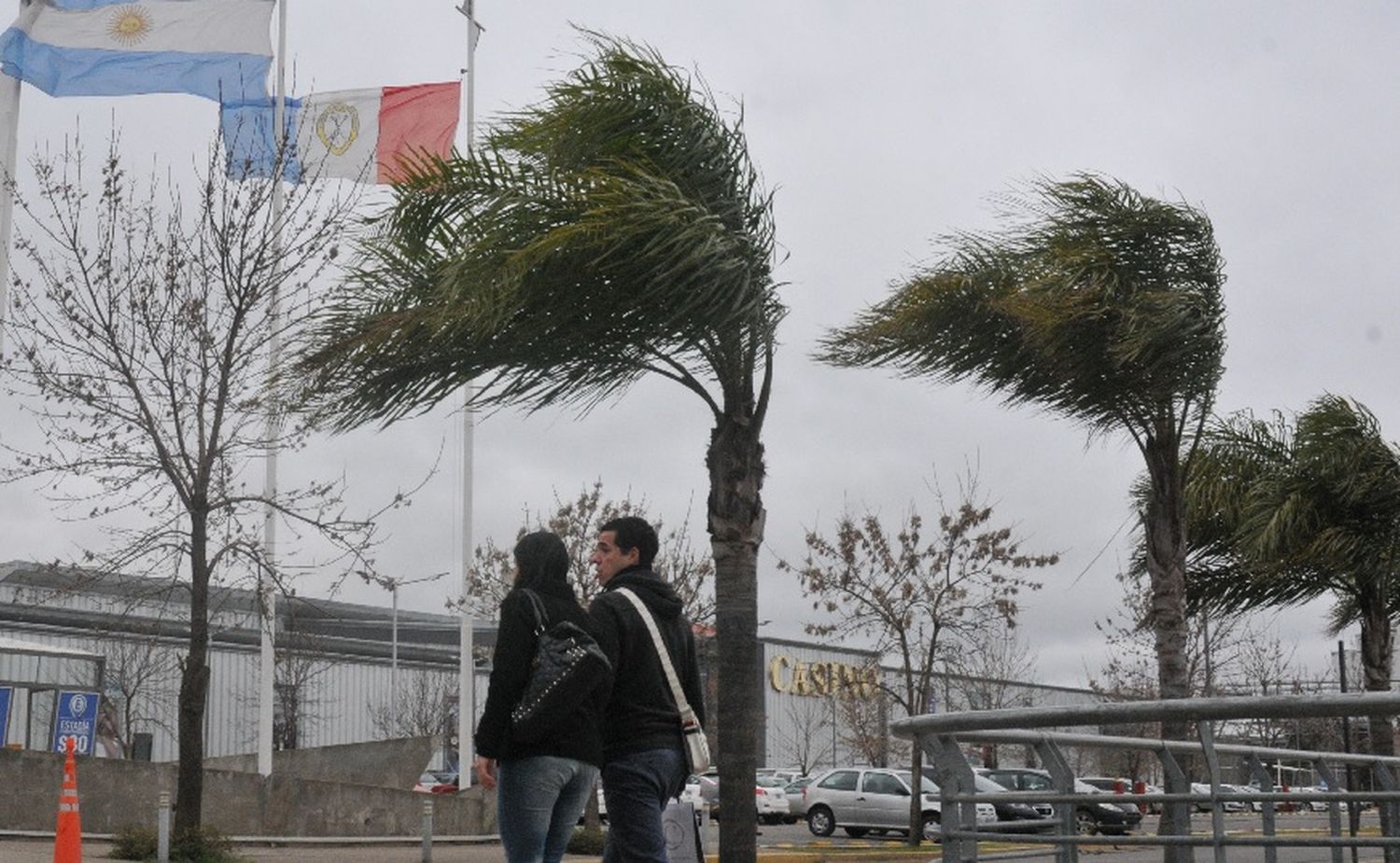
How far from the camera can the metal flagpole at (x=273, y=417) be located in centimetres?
1879

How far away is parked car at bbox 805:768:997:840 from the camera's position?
35.6 meters

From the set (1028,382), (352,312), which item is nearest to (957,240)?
(1028,382)

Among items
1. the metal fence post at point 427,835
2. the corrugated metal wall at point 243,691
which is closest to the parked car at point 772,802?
the corrugated metal wall at point 243,691

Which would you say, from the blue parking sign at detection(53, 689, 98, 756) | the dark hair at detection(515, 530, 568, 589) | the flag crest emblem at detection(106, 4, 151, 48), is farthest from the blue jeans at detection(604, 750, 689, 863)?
the blue parking sign at detection(53, 689, 98, 756)

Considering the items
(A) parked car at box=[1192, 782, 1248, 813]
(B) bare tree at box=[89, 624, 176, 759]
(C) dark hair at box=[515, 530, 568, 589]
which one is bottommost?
(A) parked car at box=[1192, 782, 1248, 813]

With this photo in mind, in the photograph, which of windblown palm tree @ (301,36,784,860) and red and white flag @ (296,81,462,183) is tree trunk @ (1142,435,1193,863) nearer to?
windblown palm tree @ (301,36,784,860)

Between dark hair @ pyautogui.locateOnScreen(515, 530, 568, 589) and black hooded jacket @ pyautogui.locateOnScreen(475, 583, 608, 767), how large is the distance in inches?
4.2

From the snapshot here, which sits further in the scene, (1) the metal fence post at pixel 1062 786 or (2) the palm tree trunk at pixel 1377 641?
(2) the palm tree trunk at pixel 1377 641

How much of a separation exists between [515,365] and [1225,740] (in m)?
6.71

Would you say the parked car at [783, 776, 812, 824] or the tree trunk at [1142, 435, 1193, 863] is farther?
the parked car at [783, 776, 812, 824]

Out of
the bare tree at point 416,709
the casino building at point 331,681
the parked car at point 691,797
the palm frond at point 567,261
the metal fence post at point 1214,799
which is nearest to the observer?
the metal fence post at point 1214,799

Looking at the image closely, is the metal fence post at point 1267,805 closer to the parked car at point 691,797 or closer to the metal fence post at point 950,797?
the metal fence post at point 950,797

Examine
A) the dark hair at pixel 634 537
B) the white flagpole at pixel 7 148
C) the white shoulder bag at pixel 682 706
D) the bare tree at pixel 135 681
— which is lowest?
the white shoulder bag at pixel 682 706

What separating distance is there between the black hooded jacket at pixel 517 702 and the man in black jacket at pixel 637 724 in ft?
0.53
